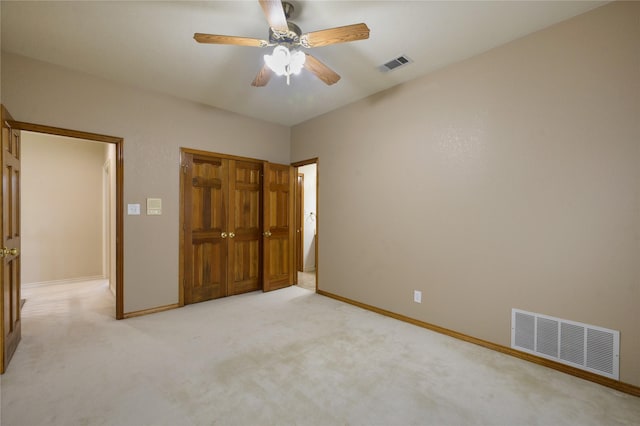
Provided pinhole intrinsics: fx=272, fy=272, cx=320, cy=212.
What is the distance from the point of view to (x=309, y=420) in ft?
5.36

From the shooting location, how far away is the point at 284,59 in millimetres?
2051

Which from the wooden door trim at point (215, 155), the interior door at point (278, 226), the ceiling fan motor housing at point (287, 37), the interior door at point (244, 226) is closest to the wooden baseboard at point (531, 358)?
the interior door at point (278, 226)

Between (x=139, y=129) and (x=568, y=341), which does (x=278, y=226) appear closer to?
(x=139, y=129)

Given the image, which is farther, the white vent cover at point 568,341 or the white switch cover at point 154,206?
the white switch cover at point 154,206

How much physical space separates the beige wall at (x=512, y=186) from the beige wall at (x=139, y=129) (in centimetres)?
238

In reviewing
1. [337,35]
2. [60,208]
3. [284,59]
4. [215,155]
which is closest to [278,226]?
[215,155]

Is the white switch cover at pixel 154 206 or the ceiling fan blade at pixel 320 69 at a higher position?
the ceiling fan blade at pixel 320 69

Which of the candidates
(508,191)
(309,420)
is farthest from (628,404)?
(309,420)

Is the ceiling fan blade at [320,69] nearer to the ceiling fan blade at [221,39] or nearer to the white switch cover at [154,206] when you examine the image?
the ceiling fan blade at [221,39]

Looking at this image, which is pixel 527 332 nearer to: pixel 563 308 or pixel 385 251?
pixel 563 308

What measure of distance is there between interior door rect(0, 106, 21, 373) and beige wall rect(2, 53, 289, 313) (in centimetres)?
44

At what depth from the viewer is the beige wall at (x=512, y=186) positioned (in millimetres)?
1959

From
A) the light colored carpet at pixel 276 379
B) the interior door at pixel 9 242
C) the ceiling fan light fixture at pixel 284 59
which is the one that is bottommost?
the light colored carpet at pixel 276 379

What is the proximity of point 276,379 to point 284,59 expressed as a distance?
240cm
